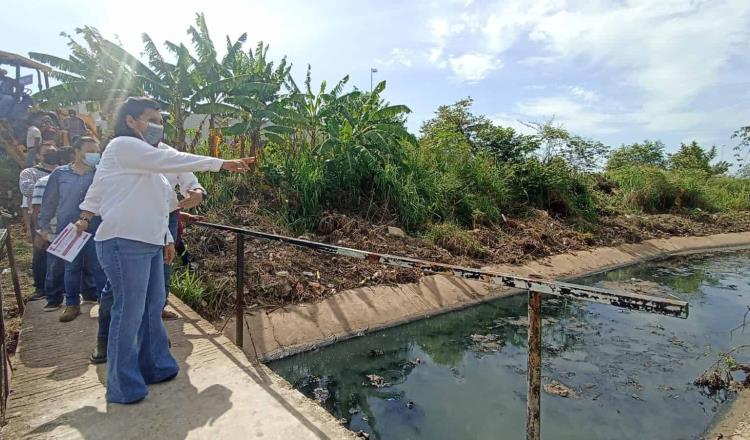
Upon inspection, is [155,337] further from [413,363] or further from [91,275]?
[413,363]

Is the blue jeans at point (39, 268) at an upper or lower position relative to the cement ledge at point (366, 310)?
upper

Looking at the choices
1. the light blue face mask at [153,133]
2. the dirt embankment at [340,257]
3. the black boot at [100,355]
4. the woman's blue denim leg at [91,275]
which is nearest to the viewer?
the light blue face mask at [153,133]

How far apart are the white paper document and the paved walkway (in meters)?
0.69

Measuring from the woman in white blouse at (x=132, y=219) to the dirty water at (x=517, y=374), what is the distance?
A: 1.80m

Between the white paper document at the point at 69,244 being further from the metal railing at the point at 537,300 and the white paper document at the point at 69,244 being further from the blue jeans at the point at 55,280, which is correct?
the metal railing at the point at 537,300

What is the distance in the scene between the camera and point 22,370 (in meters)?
2.69

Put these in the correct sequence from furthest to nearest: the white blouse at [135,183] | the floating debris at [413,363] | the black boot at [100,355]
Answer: the floating debris at [413,363], the black boot at [100,355], the white blouse at [135,183]

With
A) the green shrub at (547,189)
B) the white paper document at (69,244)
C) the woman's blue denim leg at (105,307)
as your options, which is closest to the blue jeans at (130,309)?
the woman's blue denim leg at (105,307)

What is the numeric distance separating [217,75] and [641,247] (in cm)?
1030

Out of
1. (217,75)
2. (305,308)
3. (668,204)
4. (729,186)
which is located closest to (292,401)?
(305,308)

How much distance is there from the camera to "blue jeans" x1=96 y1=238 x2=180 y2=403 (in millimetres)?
2162

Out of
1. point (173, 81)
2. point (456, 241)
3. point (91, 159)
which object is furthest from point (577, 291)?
point (173, 81)

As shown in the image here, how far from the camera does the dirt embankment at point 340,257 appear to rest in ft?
16.9

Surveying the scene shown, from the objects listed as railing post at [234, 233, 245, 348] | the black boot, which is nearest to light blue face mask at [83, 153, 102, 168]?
railing post at [234, 233, 245, 348]
